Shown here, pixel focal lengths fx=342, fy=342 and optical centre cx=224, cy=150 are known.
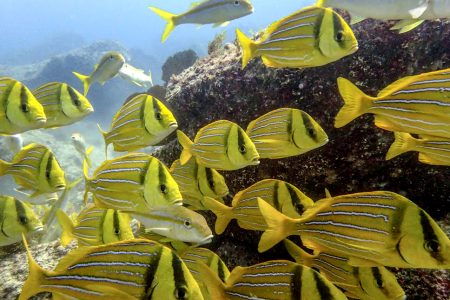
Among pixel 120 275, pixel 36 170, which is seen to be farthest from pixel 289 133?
pixel 36 170

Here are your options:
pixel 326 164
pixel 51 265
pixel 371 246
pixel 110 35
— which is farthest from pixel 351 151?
pixel 110 35

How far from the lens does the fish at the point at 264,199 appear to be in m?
3.05

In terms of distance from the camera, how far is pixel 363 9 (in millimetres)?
3191

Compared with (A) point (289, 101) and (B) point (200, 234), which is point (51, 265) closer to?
(B) point (200, 234)

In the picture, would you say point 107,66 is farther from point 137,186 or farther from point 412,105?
point 412,105

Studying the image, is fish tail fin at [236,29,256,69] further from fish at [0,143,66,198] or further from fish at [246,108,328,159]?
fish at [0,143,66,198]

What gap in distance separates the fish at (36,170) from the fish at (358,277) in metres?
2.50

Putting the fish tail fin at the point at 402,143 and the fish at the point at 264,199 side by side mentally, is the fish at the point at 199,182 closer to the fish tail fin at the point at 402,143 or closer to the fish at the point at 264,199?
the fish at the point at 264,199

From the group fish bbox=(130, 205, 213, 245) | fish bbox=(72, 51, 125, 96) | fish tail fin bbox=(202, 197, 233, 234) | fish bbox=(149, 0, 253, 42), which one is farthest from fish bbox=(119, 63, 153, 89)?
fish bbox=(130, 205, 213, 245)

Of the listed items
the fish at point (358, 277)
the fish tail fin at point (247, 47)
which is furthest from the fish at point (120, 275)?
the fish tail fin at point (247, 47)

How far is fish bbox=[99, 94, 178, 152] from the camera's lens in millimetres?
3197

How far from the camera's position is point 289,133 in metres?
3.14

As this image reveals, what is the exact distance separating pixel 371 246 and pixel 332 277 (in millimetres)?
772

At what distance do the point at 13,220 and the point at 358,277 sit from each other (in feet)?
10.5
